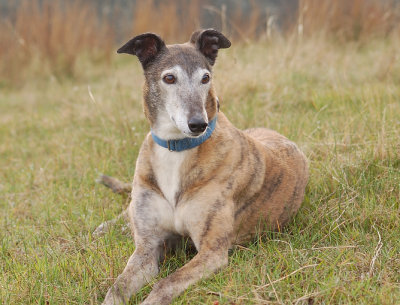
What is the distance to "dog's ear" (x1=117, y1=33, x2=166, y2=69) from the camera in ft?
12.1

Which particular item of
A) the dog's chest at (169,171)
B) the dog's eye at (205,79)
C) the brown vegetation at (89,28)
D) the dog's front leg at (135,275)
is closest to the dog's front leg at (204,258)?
the dog's front leg at (135,275)

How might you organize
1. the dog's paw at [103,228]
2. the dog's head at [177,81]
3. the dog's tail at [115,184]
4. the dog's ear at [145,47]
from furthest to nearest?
the dog's tail at [115,184]
the dog's paw at [103,228]
the dog's ear at [145,47]
the dog's head at [177,81]

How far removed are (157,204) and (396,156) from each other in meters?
2.13

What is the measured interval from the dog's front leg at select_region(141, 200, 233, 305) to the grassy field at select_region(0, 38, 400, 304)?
0.21 feet

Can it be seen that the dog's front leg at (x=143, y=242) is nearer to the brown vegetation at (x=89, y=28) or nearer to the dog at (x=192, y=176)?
the dog at (x=192, y=176)

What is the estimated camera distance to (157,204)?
357cm

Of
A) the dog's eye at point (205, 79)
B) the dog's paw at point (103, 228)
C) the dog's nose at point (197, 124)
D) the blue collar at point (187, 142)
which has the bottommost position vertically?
the dog's paw at point (103, 228)

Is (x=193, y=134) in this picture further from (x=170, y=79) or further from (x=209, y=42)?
(x=209, y=42)

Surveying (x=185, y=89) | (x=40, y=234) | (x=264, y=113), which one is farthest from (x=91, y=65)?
(x=185, y=89)

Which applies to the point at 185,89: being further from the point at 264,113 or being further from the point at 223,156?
the point at 264,113

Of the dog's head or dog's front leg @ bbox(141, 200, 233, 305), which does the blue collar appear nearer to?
the dog's head

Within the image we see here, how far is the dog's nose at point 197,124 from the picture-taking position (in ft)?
10.6

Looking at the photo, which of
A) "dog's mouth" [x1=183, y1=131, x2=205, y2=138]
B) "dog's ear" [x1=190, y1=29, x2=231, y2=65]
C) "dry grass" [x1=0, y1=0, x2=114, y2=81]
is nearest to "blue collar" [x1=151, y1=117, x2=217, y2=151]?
"dog's mouth" [x1=183, y1=131, x2=205, y2=138]

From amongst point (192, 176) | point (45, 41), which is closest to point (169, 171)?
point (192, 176)
